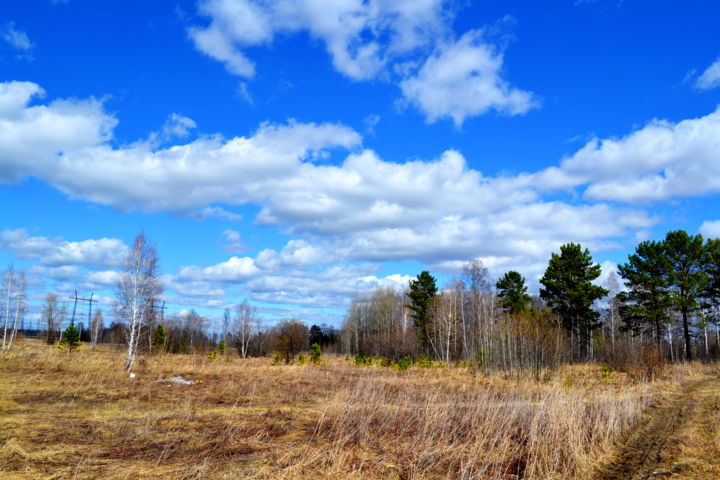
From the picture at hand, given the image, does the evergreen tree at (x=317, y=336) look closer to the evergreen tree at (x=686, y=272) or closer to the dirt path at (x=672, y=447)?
the evergreen tree at (x=686, y=272)

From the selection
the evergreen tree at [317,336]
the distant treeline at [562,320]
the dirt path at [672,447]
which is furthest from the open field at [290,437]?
the evergreen tree at [317,336]

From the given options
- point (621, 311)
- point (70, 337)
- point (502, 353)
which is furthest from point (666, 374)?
point (70, 337)

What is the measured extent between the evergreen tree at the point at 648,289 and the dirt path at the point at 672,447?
76.5 ft

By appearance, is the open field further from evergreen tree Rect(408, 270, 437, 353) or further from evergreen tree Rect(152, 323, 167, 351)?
evergreen tree Rect(408, 270, 437, 353)

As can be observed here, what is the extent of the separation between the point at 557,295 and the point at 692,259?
400 inches

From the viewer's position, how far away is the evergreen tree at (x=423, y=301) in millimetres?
46938

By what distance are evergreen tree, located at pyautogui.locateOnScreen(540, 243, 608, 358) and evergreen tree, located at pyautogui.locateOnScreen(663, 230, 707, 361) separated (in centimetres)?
524

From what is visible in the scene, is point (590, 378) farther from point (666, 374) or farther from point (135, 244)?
point (135, 244)

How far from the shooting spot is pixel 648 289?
1387 inches

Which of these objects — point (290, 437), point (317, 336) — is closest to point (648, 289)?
point (290, 437)

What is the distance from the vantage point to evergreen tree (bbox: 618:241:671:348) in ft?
112

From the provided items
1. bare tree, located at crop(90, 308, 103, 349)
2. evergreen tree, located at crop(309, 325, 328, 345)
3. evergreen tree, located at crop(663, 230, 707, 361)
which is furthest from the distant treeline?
evergreen tree, located at crop(309, 325, 328, 345)

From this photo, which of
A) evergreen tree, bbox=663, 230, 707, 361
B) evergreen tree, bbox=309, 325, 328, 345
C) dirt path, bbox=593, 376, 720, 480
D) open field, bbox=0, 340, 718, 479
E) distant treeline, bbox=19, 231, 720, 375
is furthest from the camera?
evergreen tree, bbox=309, 325, 328, 345

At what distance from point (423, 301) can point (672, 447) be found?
38.7 meters
